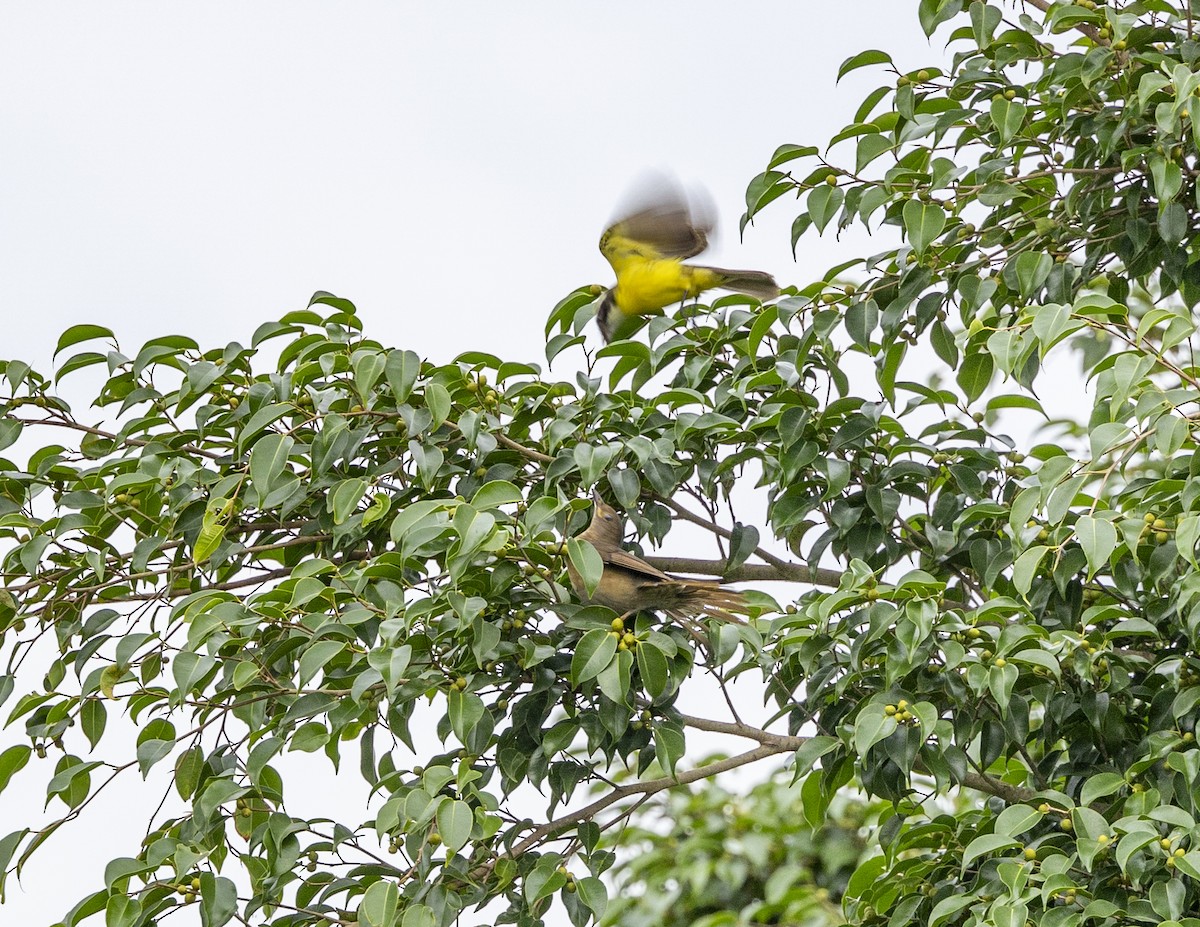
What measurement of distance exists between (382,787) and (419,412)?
23.8 inches

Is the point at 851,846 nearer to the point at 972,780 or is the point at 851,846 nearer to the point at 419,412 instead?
the point at 972,780

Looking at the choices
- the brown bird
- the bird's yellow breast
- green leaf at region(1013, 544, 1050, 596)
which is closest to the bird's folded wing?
the brown bird

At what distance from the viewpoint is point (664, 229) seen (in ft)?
8.68

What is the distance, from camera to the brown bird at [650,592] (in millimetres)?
2006

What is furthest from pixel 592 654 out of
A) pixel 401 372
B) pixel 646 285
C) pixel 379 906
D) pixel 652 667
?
pixel 646 285

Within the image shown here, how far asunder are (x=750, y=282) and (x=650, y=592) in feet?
3.19

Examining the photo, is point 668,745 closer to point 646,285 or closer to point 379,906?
point 379,906

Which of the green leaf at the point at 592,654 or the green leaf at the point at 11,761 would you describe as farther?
the green leaf at the point at 11,761

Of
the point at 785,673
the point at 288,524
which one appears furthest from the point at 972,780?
the point at 288,524

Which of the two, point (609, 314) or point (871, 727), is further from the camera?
point (609, 314)

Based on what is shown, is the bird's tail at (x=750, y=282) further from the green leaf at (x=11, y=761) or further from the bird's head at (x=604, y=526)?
the green leaf at (x=11, y=761)

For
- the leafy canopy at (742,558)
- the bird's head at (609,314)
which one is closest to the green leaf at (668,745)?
the leafy canopy at (742,558)

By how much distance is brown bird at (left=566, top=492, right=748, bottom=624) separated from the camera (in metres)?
2.01

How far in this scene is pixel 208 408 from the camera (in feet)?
7.68
